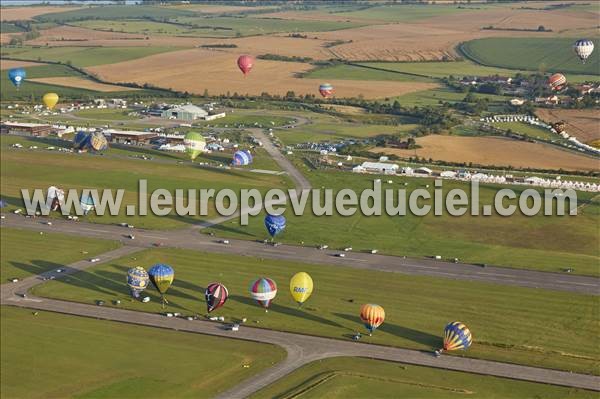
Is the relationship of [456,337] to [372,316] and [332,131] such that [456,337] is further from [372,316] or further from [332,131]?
[332,131]

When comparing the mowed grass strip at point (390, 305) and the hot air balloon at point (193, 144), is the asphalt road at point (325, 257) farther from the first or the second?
the hot air balloon at point (193, 144)

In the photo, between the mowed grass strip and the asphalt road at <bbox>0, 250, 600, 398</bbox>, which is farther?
Result: the mowed grass strip

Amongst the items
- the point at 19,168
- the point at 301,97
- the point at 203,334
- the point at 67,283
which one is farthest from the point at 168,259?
the point at 301,97

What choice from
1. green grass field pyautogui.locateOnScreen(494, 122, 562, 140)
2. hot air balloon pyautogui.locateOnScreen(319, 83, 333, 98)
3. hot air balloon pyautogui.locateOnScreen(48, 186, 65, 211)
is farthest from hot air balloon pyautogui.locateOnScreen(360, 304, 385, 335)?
hot air balloon pyautogui.locateOnScreen(319, 83, 333, 98)

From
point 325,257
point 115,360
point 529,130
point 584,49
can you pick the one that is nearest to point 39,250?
point 325,257

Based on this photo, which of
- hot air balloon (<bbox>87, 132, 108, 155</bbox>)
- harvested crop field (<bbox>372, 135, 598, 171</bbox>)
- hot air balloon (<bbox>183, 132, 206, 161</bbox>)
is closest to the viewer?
harvested crop field (<bbox>372, 135, 598, 171</bbox>)

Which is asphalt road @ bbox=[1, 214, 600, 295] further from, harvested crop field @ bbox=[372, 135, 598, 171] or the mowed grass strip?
harvested crop field @ bbox=[372, 135, 598, 171]
